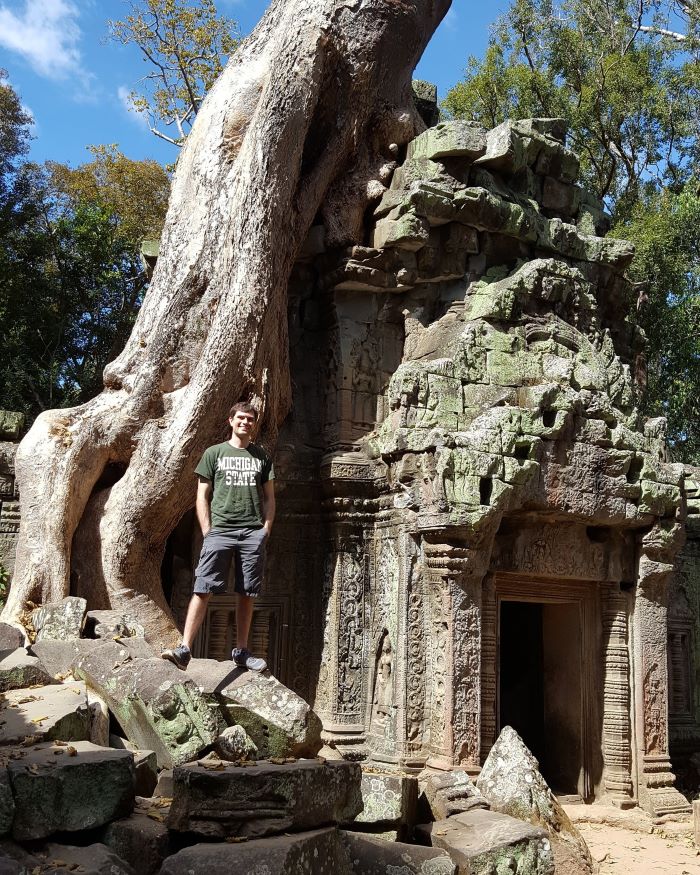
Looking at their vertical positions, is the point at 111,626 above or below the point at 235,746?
above

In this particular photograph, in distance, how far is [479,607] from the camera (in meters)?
7.70

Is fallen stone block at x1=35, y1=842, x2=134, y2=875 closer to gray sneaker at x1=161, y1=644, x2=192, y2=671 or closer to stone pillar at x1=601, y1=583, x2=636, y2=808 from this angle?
gray sneaker at x1=161, y1=644, x2=192, y2=671

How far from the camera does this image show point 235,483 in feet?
17.4

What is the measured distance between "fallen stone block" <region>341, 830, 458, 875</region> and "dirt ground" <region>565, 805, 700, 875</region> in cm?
223

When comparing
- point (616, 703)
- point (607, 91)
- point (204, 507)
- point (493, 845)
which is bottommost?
point (493, 845)

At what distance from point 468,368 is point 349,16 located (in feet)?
13.6

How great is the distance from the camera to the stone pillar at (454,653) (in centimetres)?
738

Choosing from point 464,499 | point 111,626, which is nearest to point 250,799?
point 111,626

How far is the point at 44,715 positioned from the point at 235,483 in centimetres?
164

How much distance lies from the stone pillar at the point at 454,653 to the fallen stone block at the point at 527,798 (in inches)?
33.4

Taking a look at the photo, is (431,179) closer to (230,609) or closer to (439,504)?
(439,504)

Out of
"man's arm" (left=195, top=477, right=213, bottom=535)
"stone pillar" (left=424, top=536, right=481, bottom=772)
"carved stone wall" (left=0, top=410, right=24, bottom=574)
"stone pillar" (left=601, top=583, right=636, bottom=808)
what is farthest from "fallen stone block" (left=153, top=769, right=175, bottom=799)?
"stone pillar" (left=601, top=583, right=636, bottom=808)

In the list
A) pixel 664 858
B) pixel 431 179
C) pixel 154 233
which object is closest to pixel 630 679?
pixel 664 858

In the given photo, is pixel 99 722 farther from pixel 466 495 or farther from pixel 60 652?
pixel 466 495
